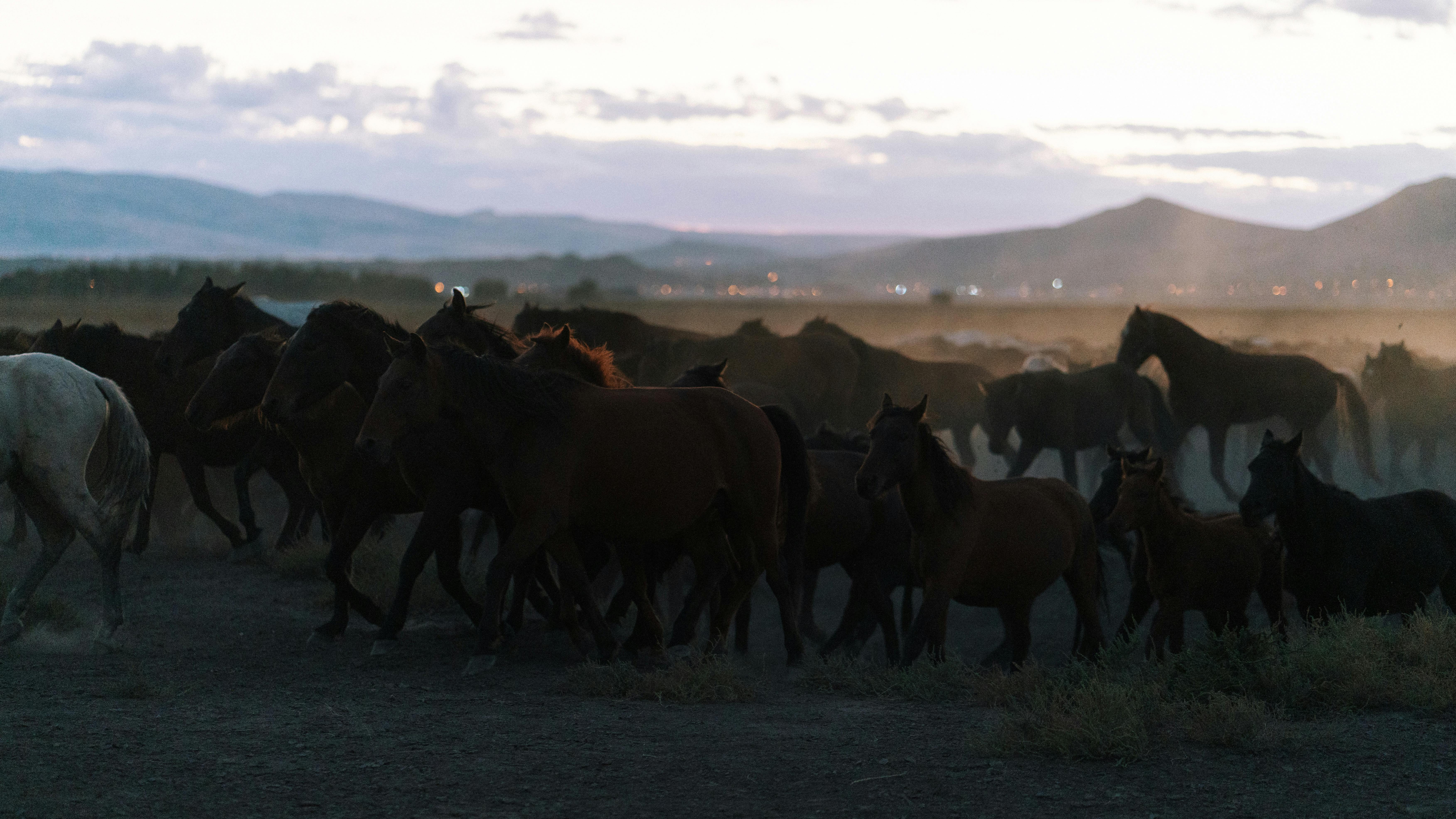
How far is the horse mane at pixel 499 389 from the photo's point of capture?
670 cm

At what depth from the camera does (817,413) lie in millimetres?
16859

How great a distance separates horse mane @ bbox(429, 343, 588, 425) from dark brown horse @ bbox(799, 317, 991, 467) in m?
10.9

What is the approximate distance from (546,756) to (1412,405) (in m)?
17.1

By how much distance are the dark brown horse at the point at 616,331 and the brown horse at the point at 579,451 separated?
6.74m

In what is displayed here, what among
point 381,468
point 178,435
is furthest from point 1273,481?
point 178,435

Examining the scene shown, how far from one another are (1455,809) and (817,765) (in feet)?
7.52

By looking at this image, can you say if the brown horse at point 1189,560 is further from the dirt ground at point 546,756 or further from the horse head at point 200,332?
the horse head at point 200,332

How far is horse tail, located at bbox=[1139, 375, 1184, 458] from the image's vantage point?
15.6 meters

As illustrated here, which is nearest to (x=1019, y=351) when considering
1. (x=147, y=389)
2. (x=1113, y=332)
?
(x=147, y=389)

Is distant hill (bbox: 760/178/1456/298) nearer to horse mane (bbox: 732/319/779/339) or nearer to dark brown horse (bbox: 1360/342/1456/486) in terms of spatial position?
dark brown horse (bbox: 1360/342/1456/486)

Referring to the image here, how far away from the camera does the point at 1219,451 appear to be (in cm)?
1513

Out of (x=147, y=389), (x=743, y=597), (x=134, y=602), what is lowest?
(x=134, y=602)

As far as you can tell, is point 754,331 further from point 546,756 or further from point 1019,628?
point 546,756

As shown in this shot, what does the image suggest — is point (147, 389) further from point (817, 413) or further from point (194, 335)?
point (817, 413)
